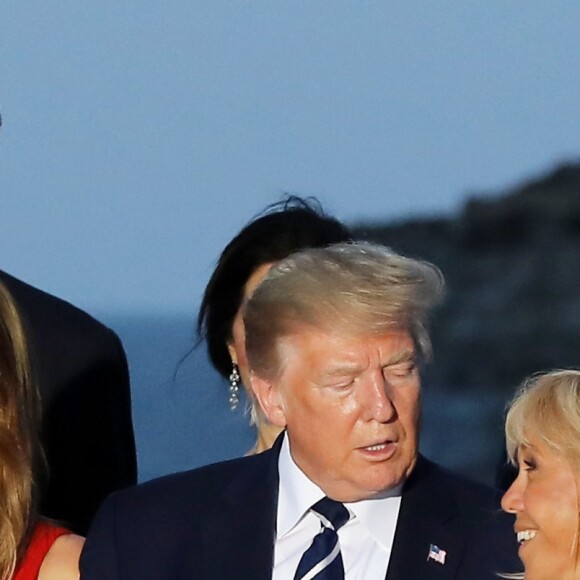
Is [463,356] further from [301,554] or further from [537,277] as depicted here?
[301,554]

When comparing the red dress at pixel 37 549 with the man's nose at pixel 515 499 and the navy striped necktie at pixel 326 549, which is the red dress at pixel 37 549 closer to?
the navy striped necktie at pixel 326 549

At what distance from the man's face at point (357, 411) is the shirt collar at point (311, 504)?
31mm

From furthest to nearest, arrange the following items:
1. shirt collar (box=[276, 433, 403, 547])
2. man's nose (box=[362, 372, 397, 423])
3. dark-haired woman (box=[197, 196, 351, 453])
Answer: dark-haired woman (box=[197, 196, 351, 453]) < shirt collar (box=[276, 433, 403, 547]) < man's nose (box=[362, 372, 397, 423])

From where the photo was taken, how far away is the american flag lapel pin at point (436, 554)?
257 centimetres

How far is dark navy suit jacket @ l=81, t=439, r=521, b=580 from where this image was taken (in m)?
2.57

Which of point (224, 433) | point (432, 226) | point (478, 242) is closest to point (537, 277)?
point (478, 242)

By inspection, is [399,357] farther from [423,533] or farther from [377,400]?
[423,533]

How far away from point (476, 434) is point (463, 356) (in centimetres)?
24

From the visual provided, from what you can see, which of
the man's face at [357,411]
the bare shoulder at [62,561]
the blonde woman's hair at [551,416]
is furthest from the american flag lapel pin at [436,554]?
the bare shoulder at [62,561]

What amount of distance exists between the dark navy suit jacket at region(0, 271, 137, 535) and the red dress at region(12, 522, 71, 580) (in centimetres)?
37

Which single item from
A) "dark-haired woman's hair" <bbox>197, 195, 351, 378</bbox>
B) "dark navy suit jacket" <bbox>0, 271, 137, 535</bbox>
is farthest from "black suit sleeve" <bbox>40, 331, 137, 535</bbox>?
"dark-haired woman's hair" <bbox>197, 195, 351, 378</bbox>

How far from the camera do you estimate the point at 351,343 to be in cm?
253

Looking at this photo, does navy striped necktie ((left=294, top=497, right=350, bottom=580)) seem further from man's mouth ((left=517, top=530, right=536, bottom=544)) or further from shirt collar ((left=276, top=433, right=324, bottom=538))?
man's mouth ((left=517, top=530, right=536, bottom=544))

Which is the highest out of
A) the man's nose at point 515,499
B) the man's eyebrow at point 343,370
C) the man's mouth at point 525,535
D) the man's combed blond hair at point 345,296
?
the man's combed blond hair at point 345,296
